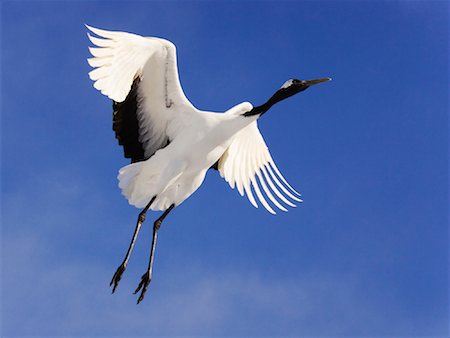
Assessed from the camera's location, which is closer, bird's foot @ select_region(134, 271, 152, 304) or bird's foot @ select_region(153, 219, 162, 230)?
bird's foot @ select_region(134, 271, 152, 304)

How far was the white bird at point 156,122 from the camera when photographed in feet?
32.0

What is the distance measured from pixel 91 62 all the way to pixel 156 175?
1554mm

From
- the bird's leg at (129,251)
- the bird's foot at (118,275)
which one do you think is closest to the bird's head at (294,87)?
the bird's leg at (129,251)

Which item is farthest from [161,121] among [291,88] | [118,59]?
[291,88]

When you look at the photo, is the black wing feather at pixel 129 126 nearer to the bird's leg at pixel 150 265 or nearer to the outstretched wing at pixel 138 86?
the outstretched wing at pixel 138 86

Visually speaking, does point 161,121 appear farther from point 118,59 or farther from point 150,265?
point 150,265

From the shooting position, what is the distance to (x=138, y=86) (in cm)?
1012

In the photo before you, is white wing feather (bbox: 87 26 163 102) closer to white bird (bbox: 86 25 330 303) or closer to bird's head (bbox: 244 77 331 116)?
white bird (bbox: 86 25 330 303)

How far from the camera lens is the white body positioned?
9742 mm

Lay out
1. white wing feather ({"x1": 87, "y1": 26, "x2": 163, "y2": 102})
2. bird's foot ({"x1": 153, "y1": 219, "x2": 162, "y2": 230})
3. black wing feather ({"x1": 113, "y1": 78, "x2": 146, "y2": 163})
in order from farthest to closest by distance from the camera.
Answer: bird's foot ({"x1": 153, "y1": 219, "x2": 162, "y2": 230}), black wing feather ({"x1": 113, "y1": 78, "x2": 146, "y2": 163}), white wing feather ({"x1": 87, "y1": 26, "x2": 163, "y2": 102})

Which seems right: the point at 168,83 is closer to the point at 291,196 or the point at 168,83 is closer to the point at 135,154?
the point at 135,154

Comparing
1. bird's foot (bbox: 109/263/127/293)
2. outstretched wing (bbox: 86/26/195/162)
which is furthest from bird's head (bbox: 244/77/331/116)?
bird's foot (bbox: 109/263/127/293)

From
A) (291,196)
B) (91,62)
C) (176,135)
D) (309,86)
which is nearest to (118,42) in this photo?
(91,62)

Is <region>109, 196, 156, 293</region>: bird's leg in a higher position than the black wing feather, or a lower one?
lower
